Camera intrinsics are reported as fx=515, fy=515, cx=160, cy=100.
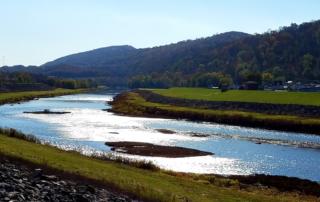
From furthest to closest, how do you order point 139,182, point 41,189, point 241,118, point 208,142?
point 241,118 → point 208,142 → point 139,182 → point 41,189

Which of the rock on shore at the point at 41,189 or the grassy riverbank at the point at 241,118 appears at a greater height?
the rock on shore at the point at 41,189

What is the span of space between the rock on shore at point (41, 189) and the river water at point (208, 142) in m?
27.6

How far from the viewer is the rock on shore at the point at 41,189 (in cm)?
2021

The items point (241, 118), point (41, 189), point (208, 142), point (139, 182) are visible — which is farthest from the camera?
point (241, 118)

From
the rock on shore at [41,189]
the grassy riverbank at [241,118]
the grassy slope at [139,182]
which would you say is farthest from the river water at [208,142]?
the rock on shore at [41,189]

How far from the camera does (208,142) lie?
257ft

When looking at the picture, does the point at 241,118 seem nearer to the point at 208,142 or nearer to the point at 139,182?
the point at 208,142

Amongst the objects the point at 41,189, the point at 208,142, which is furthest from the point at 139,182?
the point at 208,142

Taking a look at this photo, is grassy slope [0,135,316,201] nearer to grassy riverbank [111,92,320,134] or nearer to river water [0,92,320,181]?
river water [0,92,320,181]

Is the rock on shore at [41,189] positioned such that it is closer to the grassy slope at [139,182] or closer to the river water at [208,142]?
the grassy slope at [139,182]

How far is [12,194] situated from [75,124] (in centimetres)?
8025

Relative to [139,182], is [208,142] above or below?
below

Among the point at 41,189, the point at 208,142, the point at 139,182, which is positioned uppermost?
the point at 41,189

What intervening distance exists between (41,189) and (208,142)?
57.7 metres
